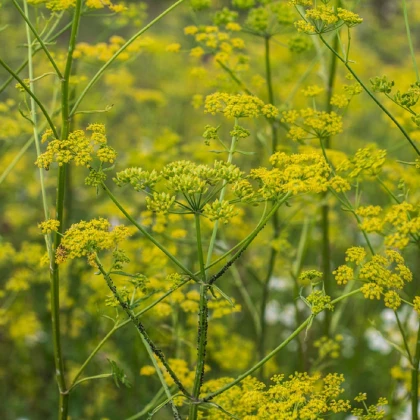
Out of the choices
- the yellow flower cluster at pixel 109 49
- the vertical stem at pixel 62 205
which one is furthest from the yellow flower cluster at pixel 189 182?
the yellow flower cluster at pixel 109 49

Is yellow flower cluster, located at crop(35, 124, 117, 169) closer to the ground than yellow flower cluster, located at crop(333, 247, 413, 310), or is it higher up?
higher up

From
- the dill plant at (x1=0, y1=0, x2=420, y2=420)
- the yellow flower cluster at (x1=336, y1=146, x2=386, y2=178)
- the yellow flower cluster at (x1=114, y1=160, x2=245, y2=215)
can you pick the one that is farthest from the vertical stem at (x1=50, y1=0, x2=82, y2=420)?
the yellow flower cluster at (x1=336, y1=146, x2=386, y2=178)

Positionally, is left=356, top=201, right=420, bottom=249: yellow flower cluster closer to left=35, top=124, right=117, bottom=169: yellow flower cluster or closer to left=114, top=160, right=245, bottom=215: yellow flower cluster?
left=114, top=160, right=245, bottom=215: yellow flower cluster

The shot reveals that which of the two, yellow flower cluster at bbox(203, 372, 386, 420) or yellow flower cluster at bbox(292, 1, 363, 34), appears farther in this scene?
yellow flower cluster at bbox(292, 1, 363, 34)

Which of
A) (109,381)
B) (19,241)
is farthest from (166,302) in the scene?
(19,241)

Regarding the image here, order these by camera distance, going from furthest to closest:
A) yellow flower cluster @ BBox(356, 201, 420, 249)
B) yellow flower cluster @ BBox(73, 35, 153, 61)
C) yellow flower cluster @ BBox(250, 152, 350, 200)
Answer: yellow flower cluster @ BBox(73, 35, 153, 61) → yellow flower cluster @ BBox(250, 152, 350, 200) → yellow flower cluster @ BBox(356, 201, 420, 249)

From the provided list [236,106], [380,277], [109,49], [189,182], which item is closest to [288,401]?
[380,277]

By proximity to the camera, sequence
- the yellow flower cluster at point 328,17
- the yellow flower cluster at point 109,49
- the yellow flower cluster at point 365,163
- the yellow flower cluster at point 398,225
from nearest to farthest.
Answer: the yellow flower cluster at point 398,225 → the yellow flower cluster at point 328,17 → the yellow flower cluster at point 365,163 → the yellow flower cluster at point 109,49

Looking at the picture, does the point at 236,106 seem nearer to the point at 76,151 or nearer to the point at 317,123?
the point at 317,123

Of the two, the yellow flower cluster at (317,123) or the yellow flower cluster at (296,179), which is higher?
the yellow flower cluster at (317,123)

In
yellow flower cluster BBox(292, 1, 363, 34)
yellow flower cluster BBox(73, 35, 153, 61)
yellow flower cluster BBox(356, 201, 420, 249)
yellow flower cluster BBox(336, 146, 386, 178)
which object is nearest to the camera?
yellow flower cluster BBox(356, 201, 420, 249)

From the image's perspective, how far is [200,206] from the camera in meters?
1.99

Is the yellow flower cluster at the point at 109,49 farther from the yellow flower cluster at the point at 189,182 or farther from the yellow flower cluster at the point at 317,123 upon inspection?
the yellow flower cluster at the point at 189,182

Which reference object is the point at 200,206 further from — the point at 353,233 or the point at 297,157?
the point at 353,233
